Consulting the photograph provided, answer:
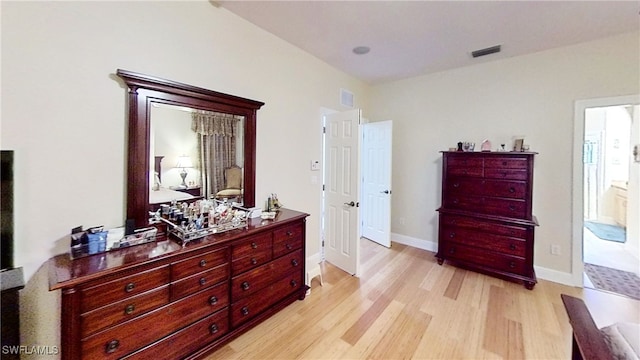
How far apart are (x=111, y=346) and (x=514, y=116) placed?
444cm

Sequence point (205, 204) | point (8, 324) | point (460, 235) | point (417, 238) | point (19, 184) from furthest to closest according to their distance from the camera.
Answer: point (417, 238) → point (460, 235) → point (205, 204) → point (19, 184) → point (8, 324)

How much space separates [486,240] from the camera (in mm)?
3061

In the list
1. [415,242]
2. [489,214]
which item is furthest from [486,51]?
[415,242]

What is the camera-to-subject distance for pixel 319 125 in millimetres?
3350

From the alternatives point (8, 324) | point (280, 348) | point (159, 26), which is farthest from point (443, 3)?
point (8, 324)

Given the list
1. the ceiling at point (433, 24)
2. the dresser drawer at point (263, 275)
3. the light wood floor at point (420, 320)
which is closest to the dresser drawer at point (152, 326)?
the dresser drawer at point (263, 275)

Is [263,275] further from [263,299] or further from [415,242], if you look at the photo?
[415,242]

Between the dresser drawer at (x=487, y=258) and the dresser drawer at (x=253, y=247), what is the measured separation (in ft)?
8.13

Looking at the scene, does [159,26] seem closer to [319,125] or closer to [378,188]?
[319,125]

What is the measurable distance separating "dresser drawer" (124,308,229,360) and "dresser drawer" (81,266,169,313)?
355 millimetres

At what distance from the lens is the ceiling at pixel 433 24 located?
218 cm

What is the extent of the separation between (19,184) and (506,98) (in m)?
4.66

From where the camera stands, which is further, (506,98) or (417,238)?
(417,238)

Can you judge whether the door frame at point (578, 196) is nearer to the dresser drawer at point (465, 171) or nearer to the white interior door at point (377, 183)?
the dresser drawer at point (465, 171)
